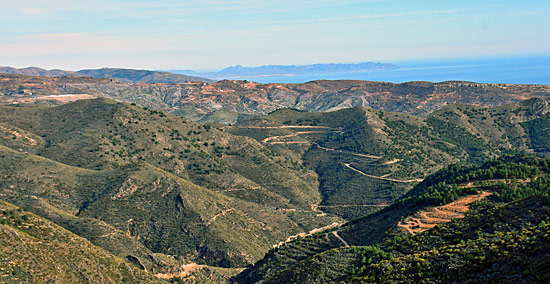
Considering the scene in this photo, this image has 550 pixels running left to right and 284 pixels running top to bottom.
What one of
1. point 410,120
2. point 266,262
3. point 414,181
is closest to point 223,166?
point 414,181

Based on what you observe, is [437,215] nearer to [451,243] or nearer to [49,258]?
[451,243]

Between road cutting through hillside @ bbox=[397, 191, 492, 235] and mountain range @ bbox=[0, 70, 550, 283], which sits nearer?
mountain range @ bbox=[0, 70, 550, 283]

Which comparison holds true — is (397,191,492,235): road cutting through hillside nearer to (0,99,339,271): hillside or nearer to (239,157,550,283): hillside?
(239,157,550,283): hillside

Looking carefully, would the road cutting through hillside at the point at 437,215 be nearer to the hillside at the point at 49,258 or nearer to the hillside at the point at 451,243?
the hillside at the point at 451,243

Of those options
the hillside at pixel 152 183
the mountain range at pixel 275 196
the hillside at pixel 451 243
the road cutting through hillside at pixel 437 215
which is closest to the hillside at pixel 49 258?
the mountain range at pixel 275 196

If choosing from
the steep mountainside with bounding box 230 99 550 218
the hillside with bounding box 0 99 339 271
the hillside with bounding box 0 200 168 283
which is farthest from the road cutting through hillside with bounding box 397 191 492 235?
the steep mountainside with bounding box 230 99 550 218

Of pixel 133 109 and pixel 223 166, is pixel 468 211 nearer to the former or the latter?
pixel 223 166
